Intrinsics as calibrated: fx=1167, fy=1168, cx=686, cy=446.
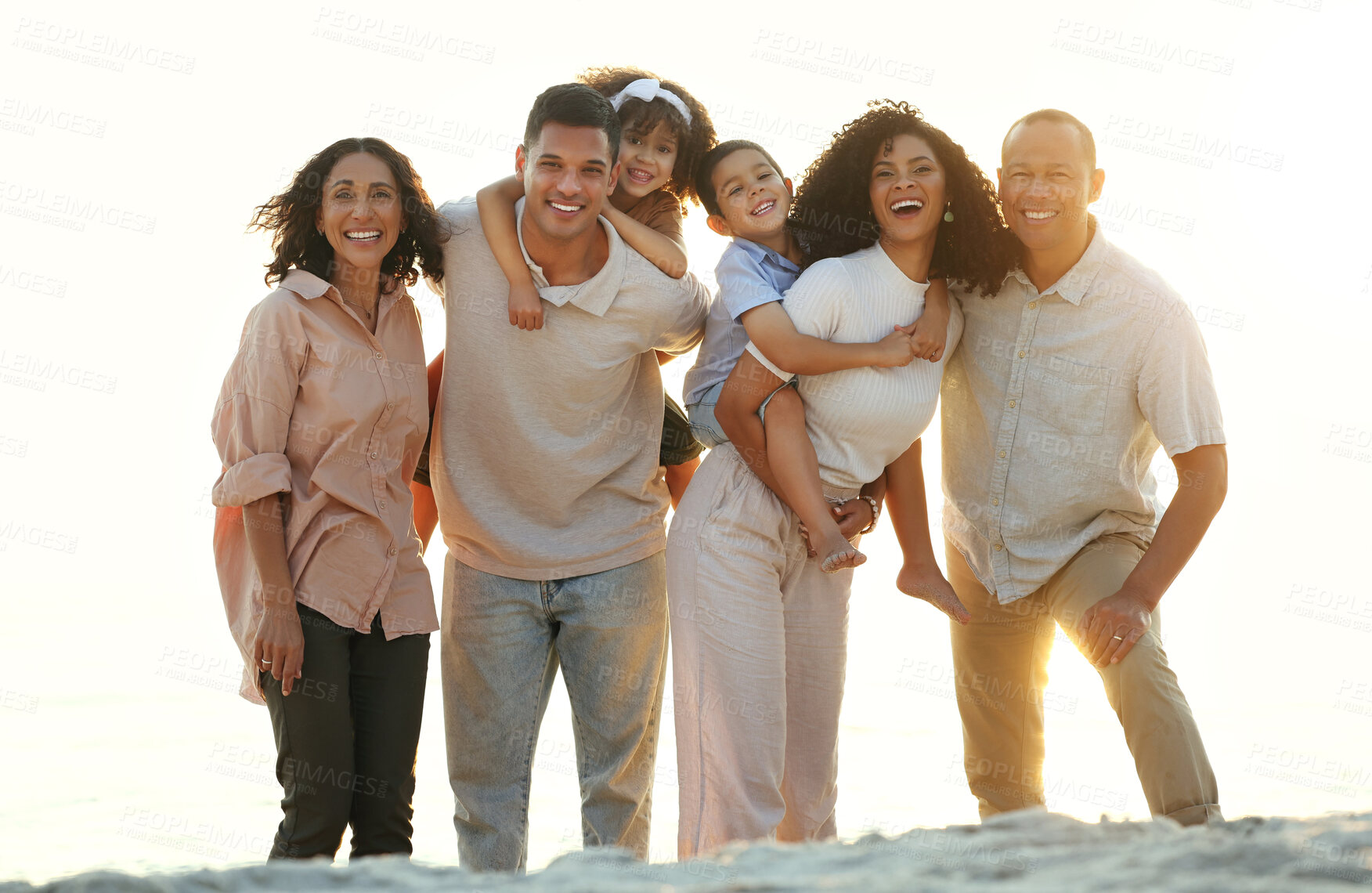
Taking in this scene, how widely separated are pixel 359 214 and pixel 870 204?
1.19 meters

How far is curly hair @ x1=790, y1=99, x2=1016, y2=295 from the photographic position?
2.69 metres

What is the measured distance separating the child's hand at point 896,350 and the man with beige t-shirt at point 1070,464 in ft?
1.09

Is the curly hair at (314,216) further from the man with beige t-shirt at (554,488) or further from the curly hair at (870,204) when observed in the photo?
the curly hair at (870,204)

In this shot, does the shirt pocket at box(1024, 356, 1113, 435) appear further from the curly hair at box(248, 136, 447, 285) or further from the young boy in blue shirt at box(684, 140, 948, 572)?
the curly hair at box(248, 136, 447, 285)

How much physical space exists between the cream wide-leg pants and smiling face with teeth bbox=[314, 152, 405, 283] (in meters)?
0.90

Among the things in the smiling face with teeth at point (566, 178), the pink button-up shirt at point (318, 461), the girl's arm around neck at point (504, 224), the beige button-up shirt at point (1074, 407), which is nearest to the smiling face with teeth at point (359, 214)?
the pink button-up shirt at point (318, 461)

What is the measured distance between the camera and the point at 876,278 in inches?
105

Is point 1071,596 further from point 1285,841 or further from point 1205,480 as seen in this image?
point 1285,841

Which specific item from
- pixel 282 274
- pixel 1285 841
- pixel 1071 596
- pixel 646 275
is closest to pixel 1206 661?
pixel 1071 596

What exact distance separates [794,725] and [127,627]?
6203mm

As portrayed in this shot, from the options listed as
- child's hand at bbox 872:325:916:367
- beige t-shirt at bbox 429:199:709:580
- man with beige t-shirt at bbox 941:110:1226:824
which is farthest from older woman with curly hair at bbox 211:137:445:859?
man with beige t-shirt at bbox 941:110:1226:824

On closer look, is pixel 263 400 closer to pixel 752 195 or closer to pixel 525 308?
pixel 525 308

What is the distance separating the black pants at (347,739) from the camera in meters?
2.45

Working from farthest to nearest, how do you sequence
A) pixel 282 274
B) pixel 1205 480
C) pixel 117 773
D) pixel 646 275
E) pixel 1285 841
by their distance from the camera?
Answer: pixel 117 773, pixel 646 275, pixel 282 274, pixel 1205 480, pixel 1285 841
